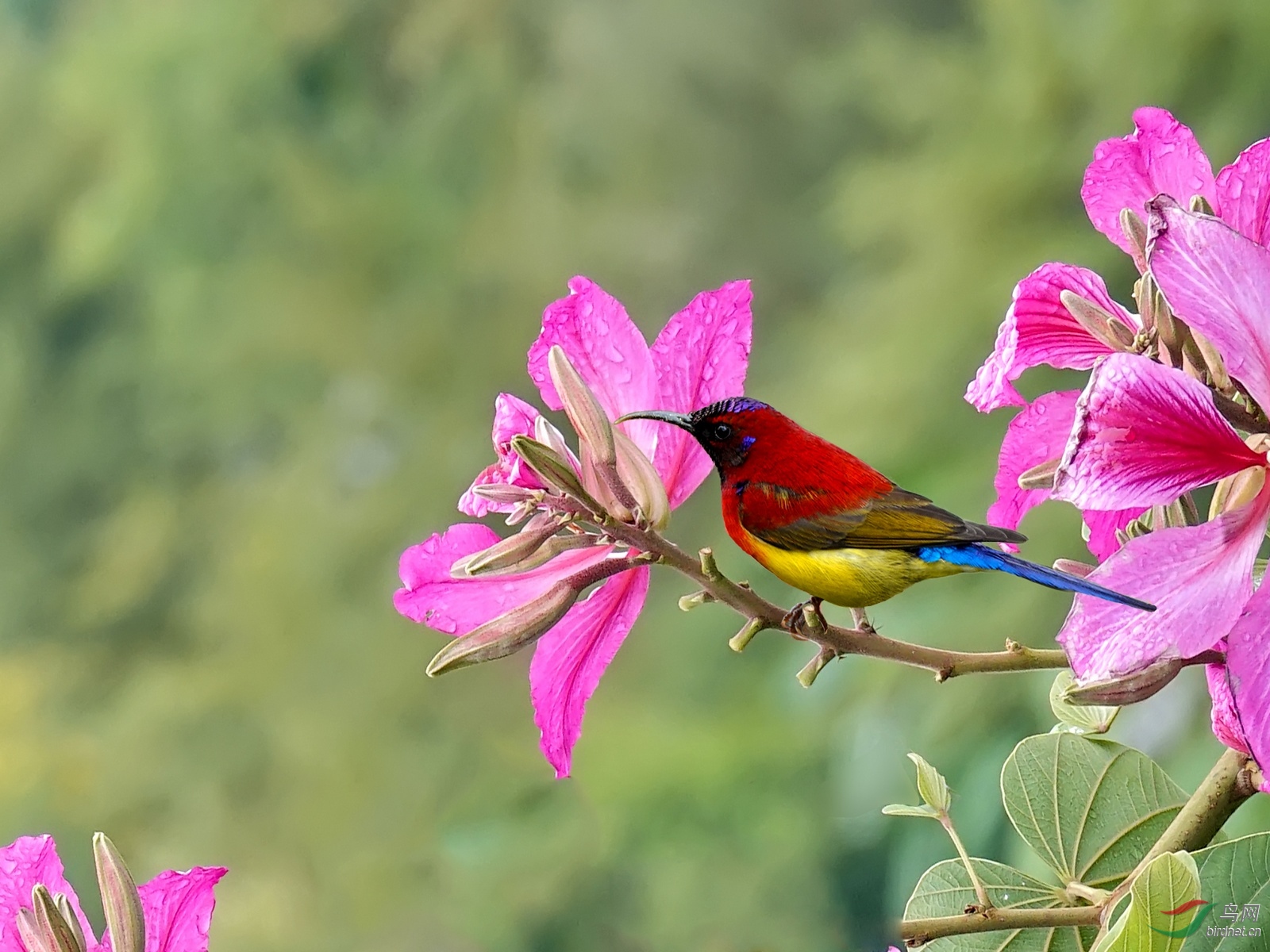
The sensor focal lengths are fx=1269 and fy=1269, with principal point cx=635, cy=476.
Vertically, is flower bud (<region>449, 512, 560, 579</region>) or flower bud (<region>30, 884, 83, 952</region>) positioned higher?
flower bud (<region>449, 512, 560, 579</region>)

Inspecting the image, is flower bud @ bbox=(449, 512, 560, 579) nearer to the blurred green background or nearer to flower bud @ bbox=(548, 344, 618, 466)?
flower bud @ bbox=(548, 344, 618, 466)

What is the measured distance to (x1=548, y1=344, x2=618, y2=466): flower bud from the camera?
16cm

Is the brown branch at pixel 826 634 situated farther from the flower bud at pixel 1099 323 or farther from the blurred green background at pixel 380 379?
the blurred green background at pixel 380 379

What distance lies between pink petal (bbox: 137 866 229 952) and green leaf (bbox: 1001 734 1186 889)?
5.1 inches

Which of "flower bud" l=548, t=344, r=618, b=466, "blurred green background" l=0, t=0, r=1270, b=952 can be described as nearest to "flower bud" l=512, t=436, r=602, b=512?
"flower bud" l=548, t=344, r=618, b=466

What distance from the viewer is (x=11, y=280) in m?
1.46

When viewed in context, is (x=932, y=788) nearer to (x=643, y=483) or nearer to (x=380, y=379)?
(x=643, y=483)

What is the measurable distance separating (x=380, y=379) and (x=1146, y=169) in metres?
1.26

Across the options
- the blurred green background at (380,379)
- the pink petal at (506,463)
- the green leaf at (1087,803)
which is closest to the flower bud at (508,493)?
the pink petal at (506,463)

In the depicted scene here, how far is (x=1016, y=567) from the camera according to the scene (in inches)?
5.9

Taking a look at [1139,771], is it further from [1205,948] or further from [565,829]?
[565,829]

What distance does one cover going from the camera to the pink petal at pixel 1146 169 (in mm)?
175

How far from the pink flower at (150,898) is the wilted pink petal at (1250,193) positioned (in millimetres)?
156

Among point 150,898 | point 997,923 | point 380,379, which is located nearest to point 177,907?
point 150,898
